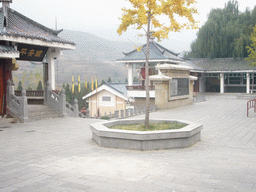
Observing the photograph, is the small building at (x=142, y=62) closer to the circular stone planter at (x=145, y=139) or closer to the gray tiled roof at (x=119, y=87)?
the gray tiled roof at (x=119, y=87)

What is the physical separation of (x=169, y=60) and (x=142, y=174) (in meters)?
24.2

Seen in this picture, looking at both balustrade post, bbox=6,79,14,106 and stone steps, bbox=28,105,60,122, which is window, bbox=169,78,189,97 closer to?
stone steps, bbox=28,105,60,122

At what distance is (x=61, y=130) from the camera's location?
417 inches

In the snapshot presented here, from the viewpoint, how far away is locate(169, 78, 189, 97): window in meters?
18.9

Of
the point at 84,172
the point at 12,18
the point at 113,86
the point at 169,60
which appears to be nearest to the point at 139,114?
the point at 12,18

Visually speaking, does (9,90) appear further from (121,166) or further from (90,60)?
(90,60)

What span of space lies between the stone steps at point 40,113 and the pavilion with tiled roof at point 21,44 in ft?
4.16

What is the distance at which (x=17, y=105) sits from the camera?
1254cm

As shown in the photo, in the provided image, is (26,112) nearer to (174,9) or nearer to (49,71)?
(49,71)

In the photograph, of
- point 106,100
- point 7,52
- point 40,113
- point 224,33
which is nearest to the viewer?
point 7,52

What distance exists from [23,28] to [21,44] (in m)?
0.77

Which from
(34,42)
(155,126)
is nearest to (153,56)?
(34,42)

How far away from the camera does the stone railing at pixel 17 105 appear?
1241 centimetres

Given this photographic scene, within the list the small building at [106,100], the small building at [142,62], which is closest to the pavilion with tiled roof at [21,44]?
the small building at [142,62]
